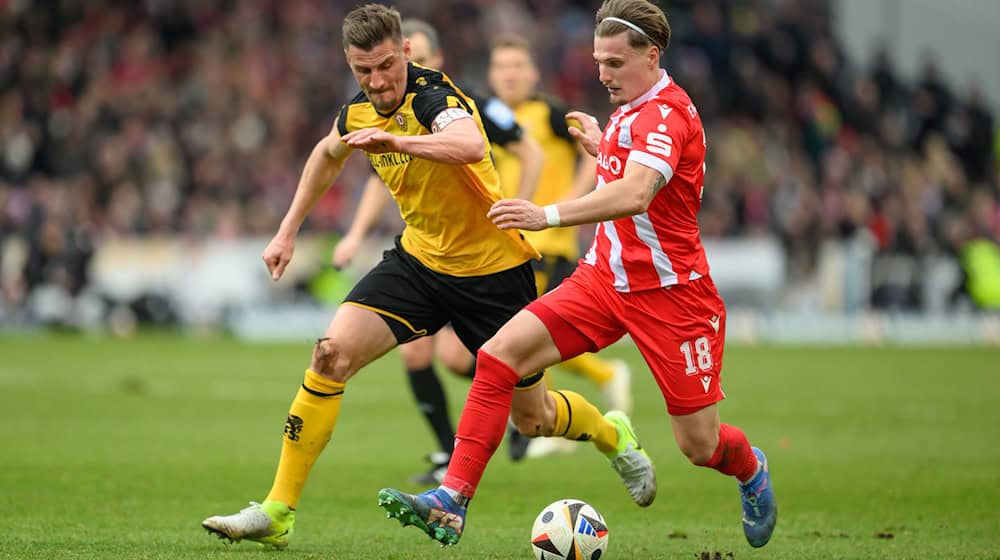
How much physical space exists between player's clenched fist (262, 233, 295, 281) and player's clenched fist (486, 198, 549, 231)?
61.6 inches

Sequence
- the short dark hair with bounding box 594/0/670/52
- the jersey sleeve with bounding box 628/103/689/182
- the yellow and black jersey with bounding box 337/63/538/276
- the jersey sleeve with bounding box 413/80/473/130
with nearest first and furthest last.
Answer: the jersey sleeve with bounding box 628/103/689/182 < the short dark hair with bounding box 594/0/670/52 < the jersey sleeve with bounding box 413/80/473/130 < the yellow and black jersey with bounding box 337/63/538/276

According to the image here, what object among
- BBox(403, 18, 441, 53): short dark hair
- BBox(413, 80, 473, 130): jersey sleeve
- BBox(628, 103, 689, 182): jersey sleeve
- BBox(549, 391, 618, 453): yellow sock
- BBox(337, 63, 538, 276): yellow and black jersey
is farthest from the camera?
BBox(403, 18, 441, 53): short dark hair

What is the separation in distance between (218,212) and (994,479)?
1722cm

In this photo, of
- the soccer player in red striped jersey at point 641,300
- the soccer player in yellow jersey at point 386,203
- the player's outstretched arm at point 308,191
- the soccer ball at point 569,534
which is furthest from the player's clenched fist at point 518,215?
the soccer player in yellow jersey at point 386,203

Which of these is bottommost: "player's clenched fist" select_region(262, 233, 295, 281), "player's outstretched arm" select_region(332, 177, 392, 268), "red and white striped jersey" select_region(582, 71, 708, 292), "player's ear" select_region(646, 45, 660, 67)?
"player's outstretched arm" select_region(332, 177, 392, 268)

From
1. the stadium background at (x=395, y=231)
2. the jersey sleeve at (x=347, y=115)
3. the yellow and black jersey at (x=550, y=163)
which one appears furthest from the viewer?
the stadium background at (x=395, y=231)

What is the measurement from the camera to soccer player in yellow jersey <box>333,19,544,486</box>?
834 centimetres

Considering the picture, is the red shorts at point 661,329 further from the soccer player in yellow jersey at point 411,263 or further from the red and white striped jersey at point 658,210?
the soccer player in yellow jersey at point 411,263

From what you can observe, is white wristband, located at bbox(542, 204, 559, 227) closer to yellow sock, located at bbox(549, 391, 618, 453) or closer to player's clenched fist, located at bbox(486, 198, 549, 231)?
player's clenched fist, located at bbox(486, 198, 549, 231)

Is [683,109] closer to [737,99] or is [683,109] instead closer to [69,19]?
[737,99]

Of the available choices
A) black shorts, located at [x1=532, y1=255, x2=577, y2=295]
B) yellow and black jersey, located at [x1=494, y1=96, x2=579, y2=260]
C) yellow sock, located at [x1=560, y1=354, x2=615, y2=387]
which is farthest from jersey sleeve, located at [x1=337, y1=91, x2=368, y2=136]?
yellow sock, located at [x1=560, y1=354, x2=615, y2=387]

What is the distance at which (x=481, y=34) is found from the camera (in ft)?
90.5

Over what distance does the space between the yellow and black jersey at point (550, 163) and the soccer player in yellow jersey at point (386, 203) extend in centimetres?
152

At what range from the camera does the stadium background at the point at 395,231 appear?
36.7 feet
